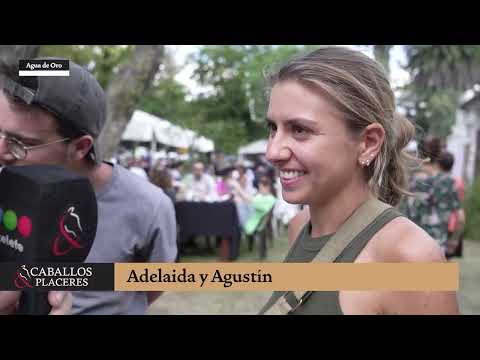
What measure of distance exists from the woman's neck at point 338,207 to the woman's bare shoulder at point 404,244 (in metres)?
0.13

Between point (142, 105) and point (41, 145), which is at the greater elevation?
point (142, 105)

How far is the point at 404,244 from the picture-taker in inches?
36.6

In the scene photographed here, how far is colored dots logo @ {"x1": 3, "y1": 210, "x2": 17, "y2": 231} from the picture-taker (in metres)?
1.07

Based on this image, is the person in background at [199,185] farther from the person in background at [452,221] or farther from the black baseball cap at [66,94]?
the black baseball cap at [66,94]

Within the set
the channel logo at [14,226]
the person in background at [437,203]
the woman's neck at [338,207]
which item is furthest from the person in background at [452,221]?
the channel logo at [14,226]

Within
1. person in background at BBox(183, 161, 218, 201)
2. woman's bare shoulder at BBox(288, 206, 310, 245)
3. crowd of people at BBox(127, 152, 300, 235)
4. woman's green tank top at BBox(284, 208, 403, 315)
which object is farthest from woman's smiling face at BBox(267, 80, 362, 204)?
person in background at BBox(183, 161, 218, 201)

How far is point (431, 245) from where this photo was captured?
36.7 inches

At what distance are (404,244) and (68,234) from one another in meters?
0.69

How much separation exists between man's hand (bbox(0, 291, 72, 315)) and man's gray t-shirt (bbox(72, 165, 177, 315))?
244mm

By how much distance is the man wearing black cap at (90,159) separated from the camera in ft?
4.45

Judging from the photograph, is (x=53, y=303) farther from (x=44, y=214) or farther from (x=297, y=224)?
(x=297, y=224)
